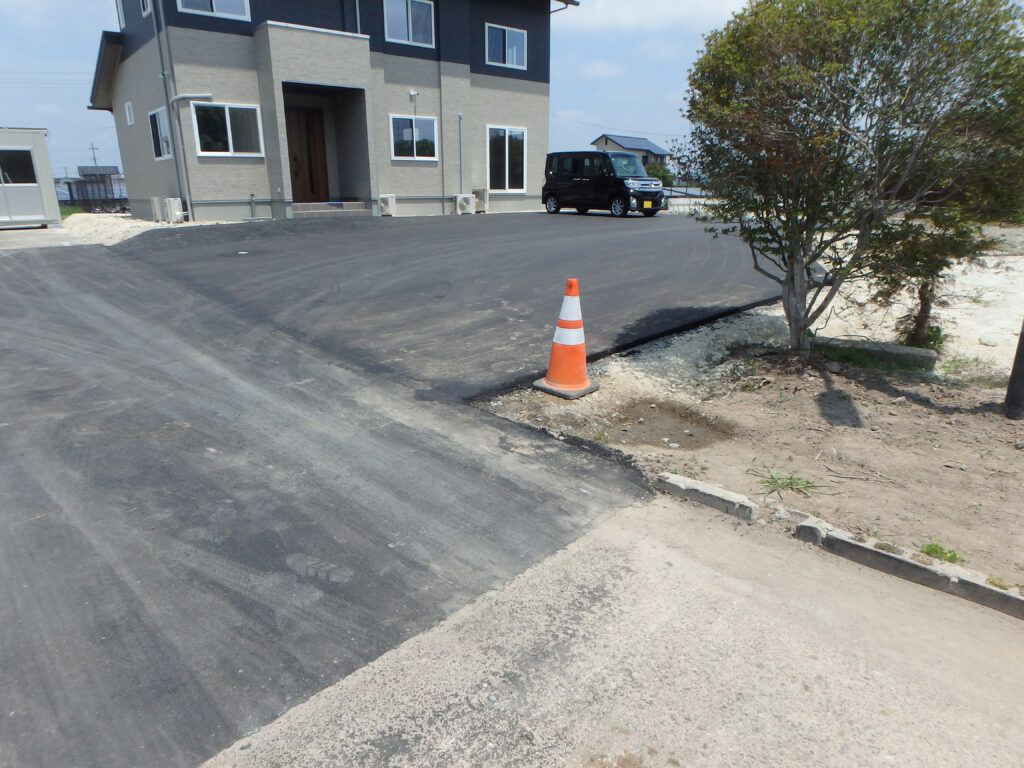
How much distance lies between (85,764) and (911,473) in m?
4.55

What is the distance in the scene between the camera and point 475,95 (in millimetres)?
21578

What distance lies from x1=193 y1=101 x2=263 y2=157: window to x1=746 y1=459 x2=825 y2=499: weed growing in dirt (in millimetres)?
16235

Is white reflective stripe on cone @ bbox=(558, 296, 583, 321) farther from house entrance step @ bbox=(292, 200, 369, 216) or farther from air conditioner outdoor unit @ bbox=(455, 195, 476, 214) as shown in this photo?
air conditioner outdoor unit @ bbox=(455, 195, 476, 214)

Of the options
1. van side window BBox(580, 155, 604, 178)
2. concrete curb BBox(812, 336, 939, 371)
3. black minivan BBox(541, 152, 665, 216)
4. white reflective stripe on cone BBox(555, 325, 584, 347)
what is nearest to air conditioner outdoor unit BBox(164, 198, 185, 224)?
black minivan BBox(541, 152, 665, 216)

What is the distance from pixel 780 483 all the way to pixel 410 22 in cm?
1965

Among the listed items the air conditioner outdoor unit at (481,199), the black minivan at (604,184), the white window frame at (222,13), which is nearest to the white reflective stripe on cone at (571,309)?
the white window frame at (222,13)

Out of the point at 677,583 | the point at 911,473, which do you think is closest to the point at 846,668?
the point at 677,583

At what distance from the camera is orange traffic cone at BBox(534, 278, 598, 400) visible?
5.37m

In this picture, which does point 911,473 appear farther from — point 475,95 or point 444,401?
point 475,95

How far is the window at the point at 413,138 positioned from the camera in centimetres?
1931

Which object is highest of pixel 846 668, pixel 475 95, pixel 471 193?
pixel 475 95

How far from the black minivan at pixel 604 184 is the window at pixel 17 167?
50.4ft

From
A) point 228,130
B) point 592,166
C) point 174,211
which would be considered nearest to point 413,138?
point 228,130

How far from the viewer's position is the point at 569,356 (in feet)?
17.9
